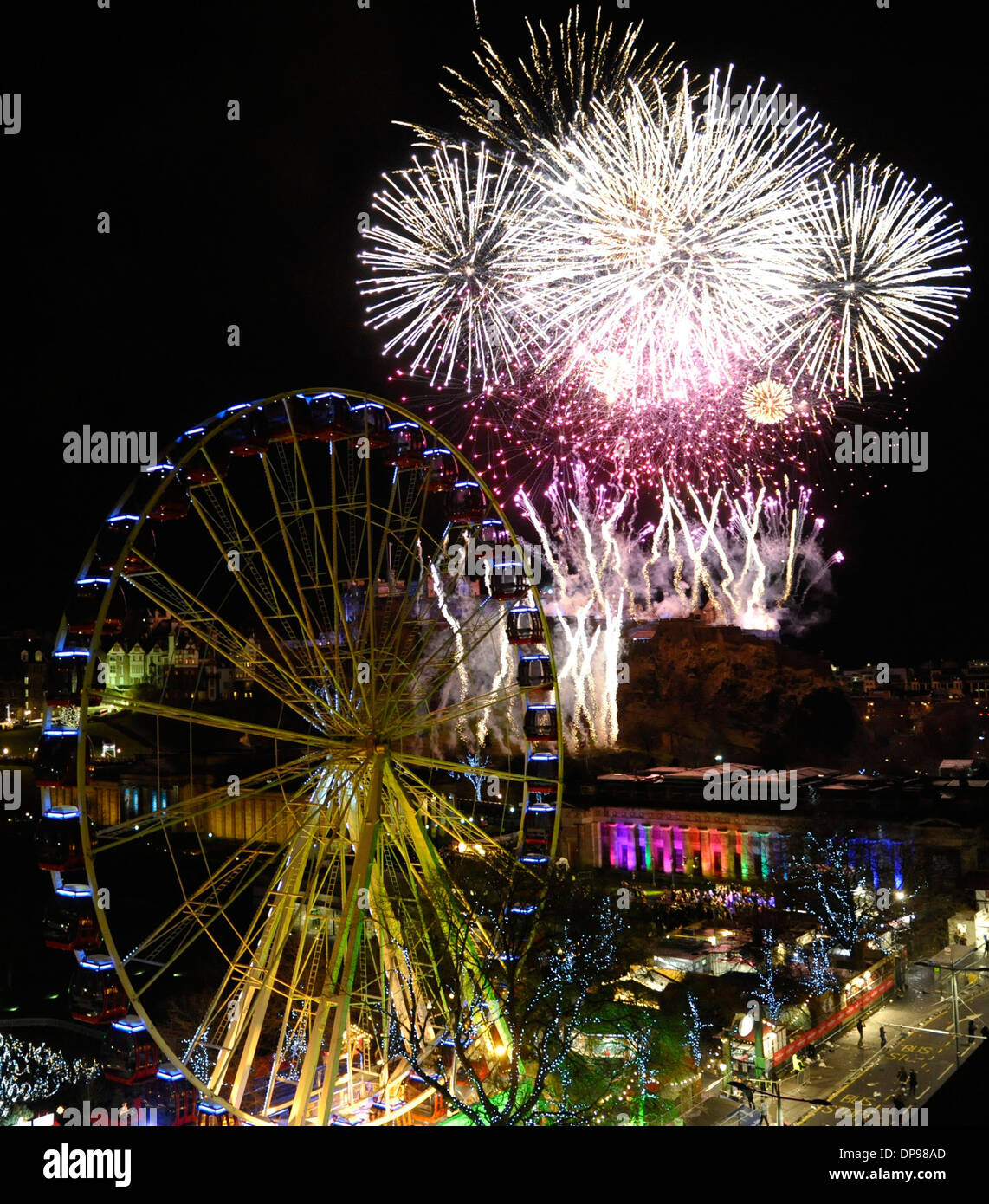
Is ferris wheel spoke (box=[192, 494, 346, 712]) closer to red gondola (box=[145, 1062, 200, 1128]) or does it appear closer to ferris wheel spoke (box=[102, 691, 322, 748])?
ferris wheel spoke (box=[102, 691, 322, 748])

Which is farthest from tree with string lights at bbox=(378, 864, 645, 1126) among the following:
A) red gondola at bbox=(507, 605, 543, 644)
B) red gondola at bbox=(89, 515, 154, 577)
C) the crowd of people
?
the crowd of people

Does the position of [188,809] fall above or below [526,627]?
below

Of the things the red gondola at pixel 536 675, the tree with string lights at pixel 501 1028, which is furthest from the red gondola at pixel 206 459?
the tree with string lights at pixel 501 1028

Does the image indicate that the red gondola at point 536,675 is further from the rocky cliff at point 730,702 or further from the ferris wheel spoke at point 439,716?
the rocky cliff at point 730,702

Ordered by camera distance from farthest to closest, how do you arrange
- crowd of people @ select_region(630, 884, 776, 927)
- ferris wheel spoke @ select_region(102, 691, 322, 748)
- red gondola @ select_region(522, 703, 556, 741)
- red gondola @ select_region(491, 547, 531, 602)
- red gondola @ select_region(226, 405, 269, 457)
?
crowd of people @ select_region(630, 884, 776, 927)
red gondola @ select_region(491, 547, 531, 602)
red gondola @ select_region(522, 703, 556, 741)
red gondola @ select_region(226, 405, 269, 457)
ferris wheel spoke @ select_region(102, 691, 322, 748)

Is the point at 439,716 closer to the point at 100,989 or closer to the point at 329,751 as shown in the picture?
the point at 329,751

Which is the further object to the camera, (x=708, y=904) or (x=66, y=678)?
(x=708, y=904)

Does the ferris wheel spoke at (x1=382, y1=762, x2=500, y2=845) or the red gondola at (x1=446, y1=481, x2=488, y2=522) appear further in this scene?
the red gondola at (x1=446, y1=481, x2=488, y2=522)

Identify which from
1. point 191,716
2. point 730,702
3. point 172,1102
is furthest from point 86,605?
point 730,702

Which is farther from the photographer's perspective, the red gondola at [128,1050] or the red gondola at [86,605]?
the red gondola at [86,605]

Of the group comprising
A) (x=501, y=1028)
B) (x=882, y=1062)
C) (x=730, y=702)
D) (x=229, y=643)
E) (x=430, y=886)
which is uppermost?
(x=229, y=643)
